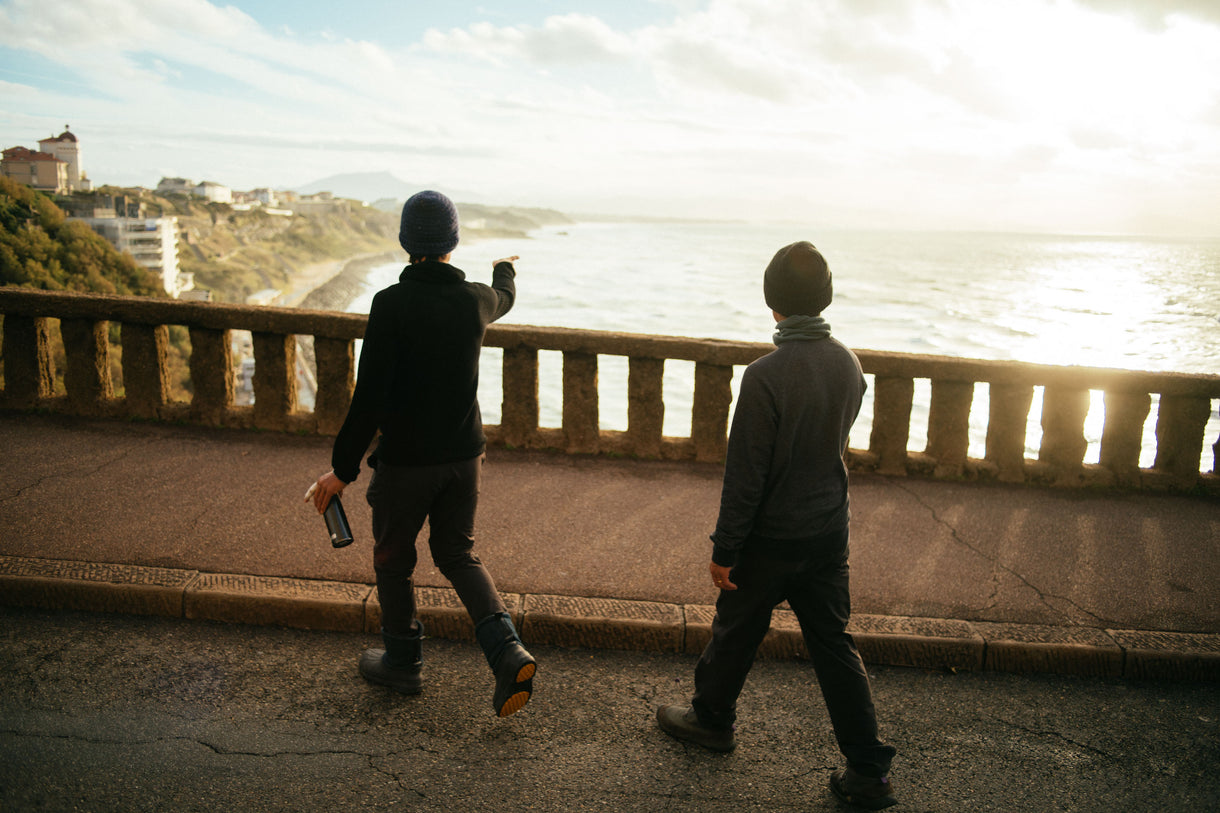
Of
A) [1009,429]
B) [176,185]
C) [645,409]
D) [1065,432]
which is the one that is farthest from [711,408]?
[176,185]

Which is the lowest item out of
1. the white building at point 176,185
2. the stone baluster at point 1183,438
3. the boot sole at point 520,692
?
the boot sole at point 520,692

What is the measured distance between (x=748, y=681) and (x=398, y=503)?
1604mm

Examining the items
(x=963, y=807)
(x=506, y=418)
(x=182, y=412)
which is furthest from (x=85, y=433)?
(x=963, y=807)

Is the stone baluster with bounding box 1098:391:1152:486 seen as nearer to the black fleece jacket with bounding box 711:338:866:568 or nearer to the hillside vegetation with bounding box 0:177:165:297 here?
the black fleece jacket with bounding box 711:338:866:568

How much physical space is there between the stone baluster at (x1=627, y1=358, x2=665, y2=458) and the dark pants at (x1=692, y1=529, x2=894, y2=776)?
321 centimetres

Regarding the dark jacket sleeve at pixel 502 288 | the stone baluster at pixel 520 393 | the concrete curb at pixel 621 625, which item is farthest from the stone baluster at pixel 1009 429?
the dark jacket sleeve at pixel 502 288

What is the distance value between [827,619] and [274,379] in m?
4.68

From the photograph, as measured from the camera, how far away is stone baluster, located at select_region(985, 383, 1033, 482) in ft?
19.0

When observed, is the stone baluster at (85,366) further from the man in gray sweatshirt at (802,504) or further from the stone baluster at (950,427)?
the stone baluster at (950,427)

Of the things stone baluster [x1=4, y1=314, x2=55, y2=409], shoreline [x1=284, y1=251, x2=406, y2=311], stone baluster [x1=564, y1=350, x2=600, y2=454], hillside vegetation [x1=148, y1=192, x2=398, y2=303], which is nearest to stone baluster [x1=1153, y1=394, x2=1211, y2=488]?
stone baluster [x1=564, y1=350, x2=600, y2=454]

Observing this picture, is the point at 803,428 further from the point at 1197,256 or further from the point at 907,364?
the point at 1197,256

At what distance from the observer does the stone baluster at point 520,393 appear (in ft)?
19.3

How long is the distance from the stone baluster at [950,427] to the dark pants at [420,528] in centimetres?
387

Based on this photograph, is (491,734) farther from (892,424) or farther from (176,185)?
(176,185)
